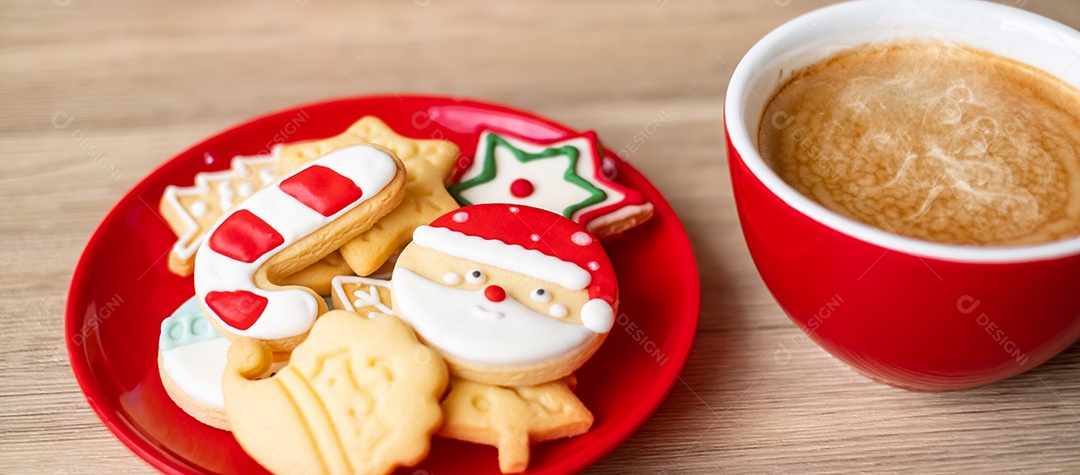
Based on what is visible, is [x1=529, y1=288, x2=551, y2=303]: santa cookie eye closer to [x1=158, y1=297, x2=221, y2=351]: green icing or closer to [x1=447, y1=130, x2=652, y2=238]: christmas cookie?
[x1=447, y1=130, x2=652, y2=238]: christmas cookie

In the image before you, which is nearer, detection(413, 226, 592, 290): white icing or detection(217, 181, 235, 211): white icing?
detection(413, 226, 592, 290): white icing

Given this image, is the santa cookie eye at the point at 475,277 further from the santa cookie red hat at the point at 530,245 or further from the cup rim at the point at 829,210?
the cup rim at the point at 829,210

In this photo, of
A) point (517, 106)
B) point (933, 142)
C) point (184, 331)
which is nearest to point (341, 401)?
point (184, 331)

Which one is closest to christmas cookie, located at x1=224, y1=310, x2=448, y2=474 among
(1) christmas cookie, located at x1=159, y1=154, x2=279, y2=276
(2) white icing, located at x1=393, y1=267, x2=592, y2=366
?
(2) white icing, located at x1=393, y1=267, x2=592, y2=366

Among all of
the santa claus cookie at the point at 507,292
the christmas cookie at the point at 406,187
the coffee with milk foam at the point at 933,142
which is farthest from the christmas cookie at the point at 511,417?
the coffee with milk foam at the point at 933,142

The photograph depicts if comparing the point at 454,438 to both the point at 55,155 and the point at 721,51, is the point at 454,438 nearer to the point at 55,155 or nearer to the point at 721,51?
the point at 55,155

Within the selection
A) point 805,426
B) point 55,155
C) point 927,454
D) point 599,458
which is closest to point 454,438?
point 599,458
